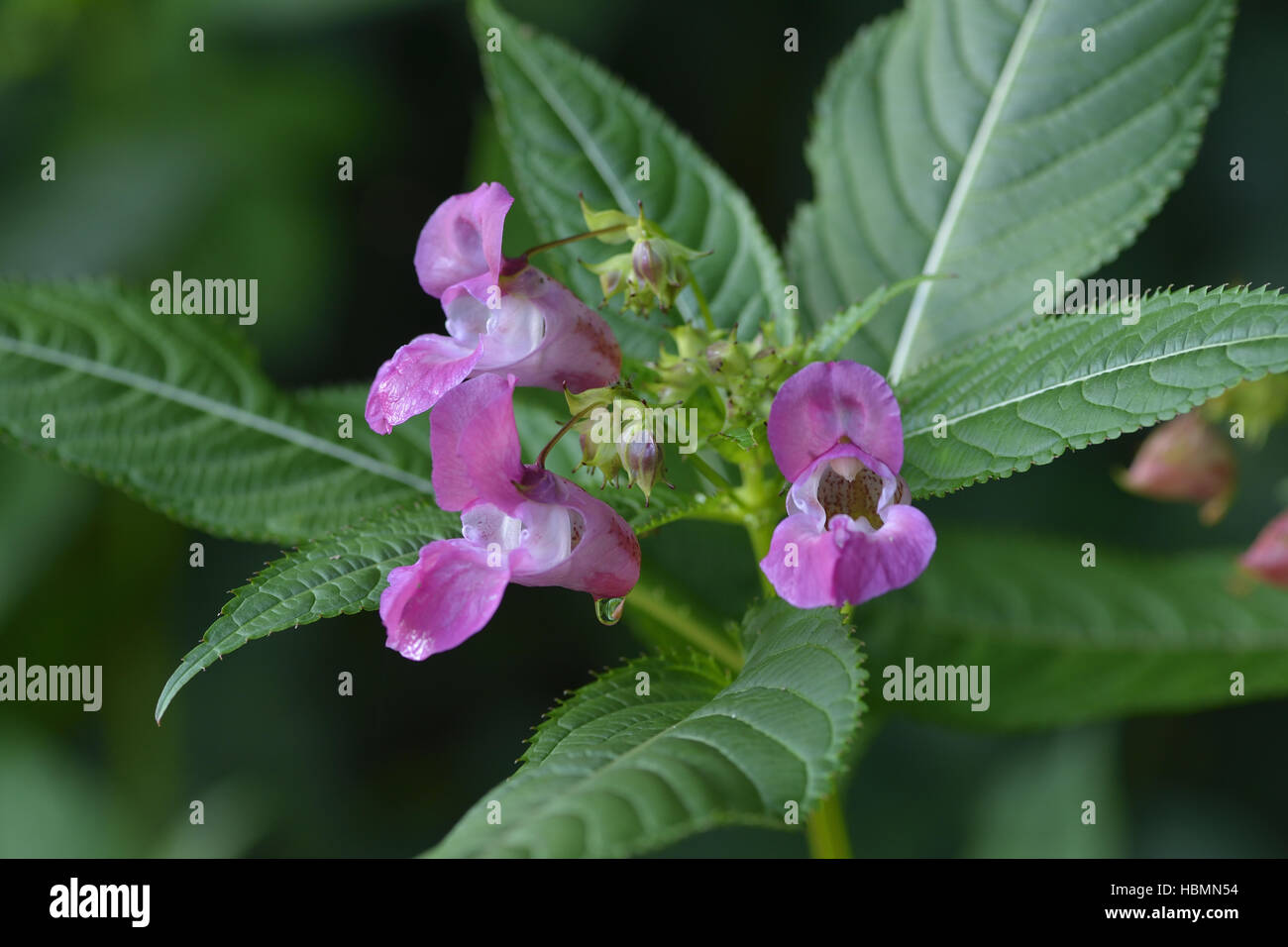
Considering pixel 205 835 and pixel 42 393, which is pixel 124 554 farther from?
pixel 42 393

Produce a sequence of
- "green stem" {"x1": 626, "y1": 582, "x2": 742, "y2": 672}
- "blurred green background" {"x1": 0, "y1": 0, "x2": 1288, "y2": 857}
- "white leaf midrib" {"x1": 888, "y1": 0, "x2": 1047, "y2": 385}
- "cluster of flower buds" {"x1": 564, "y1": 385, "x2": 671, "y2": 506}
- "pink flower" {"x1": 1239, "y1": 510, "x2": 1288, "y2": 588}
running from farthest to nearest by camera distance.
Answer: "blurred green background" {"x1": 0, "y1": 0, "x2": 1288, "y2": 857} → "pink flower" {"x1": 1239, "y1": 510, "x2": 1288, "y2": 588} → "white leaf midrib" {"x1": 888, "y1": 0, "x2": 1047, "y2": 385} → "green stem" {"x1": 626, "y1": 582, "x2": 742, "y2": 672} → "cluster of flower buds" {"x1": 564, "y1": 385, "x2": 671, "y2": 506}

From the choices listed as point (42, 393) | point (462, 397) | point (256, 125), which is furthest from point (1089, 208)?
point (256, 125)

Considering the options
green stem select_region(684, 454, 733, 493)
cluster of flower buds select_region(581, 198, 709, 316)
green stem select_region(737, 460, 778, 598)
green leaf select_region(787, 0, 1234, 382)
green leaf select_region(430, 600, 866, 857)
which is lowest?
green leaf select_region(430, 600, 866, 857)

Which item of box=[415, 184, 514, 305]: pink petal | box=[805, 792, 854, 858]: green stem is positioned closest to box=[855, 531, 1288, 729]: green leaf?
box=[805, 792, 854, 858]: green stem

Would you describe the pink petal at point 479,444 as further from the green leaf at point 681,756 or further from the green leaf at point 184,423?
the green leaf at point 184,423

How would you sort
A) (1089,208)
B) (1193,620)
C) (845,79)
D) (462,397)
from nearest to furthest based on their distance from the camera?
(462,397) < (1089,208) < (845,79) < (1193,620)

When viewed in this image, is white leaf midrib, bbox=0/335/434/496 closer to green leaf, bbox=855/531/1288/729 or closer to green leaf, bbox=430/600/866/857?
green leaf, bbox=430/600/866/857

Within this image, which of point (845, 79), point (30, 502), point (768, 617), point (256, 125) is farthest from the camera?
point (256, 125)
